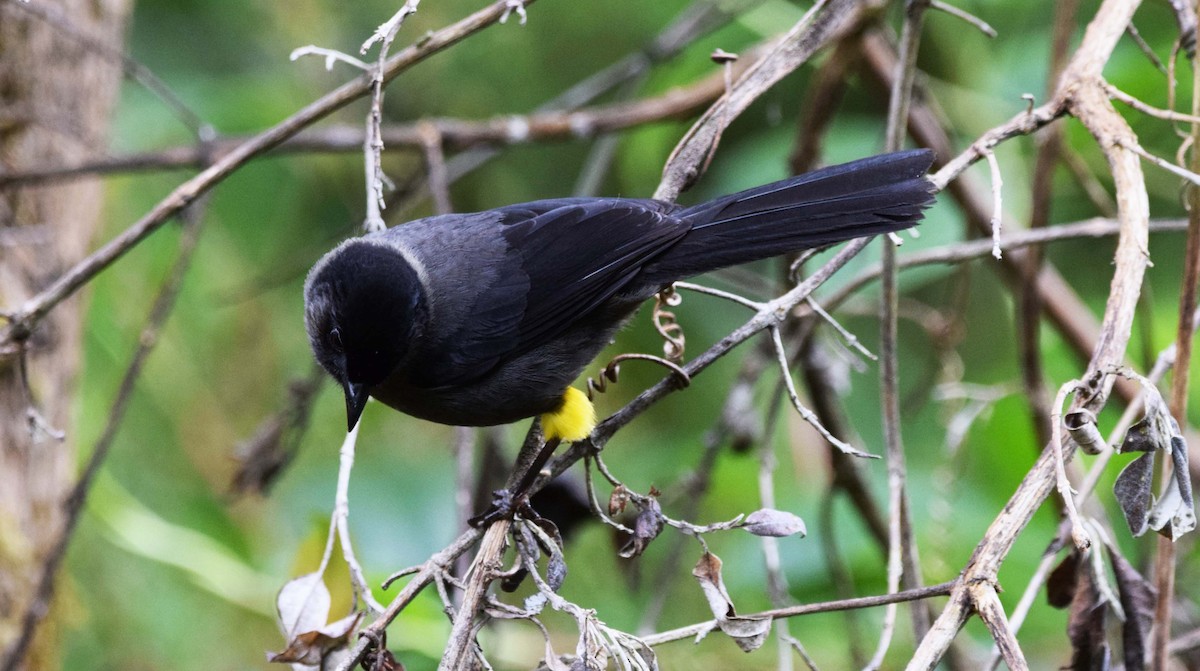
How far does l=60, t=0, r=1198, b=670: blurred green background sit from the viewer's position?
3.63 m

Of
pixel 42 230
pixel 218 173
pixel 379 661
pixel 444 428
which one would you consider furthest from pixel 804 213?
pixel 444 428

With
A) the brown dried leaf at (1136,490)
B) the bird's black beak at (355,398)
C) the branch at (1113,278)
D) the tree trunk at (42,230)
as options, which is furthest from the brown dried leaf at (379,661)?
the tree trunk at (42,230)

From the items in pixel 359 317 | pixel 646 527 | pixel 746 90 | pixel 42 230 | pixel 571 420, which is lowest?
pixel 646 527

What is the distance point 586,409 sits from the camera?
274 centimetres

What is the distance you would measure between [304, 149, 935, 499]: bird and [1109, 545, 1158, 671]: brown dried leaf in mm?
918

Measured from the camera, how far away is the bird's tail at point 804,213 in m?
2.38

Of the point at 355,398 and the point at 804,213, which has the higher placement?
the point at 804,213

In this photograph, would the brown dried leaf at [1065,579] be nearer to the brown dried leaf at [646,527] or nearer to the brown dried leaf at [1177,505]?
the brown dried leaf at [1177,505]

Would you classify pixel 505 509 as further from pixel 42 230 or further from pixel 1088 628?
pixel 42 230

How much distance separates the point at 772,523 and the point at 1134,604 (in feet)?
2.25

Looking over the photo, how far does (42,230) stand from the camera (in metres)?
3.26

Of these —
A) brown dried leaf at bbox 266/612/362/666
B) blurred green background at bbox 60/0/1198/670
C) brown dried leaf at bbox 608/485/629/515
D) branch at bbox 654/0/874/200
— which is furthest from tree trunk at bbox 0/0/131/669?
brown dried leaf at bbox 608/485/629/515

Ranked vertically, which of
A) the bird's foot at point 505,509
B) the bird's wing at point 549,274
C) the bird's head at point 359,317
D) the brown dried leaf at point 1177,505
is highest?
the bird's wing at point 549,274

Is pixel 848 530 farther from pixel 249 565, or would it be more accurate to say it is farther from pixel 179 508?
pixel 179 508
